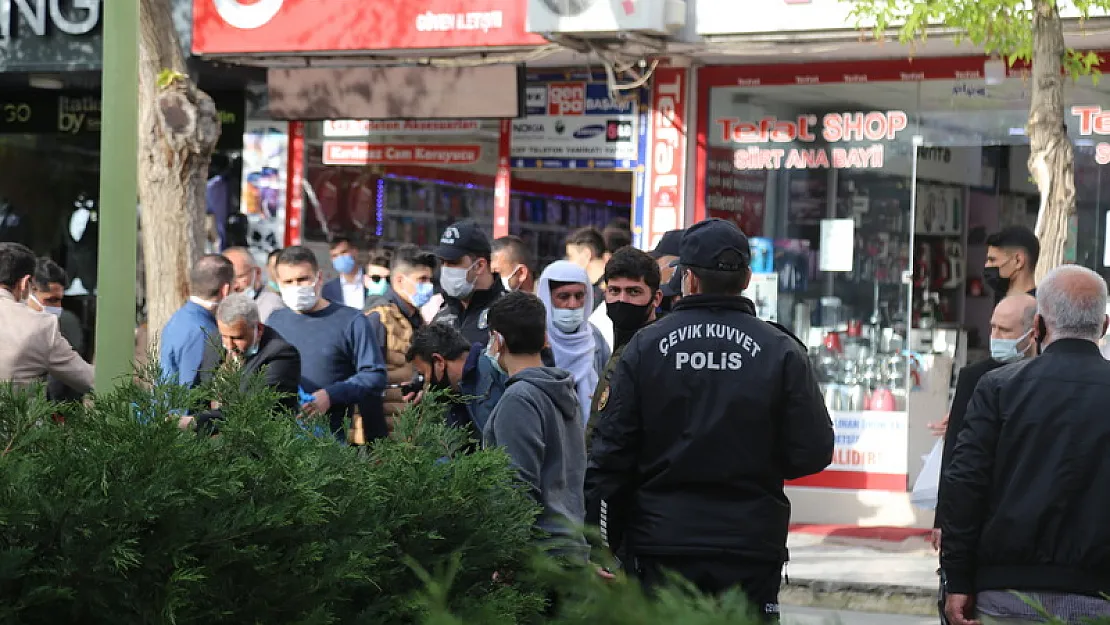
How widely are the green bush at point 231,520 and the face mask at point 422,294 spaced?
5898 mm

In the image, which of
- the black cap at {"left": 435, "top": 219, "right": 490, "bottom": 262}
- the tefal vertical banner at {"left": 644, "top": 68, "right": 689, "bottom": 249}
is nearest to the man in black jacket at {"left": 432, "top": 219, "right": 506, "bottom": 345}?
the black cap at {"left": 435, "top": 219, "right": 490, "bottom": 262}

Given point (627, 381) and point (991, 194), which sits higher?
point (991, 194)

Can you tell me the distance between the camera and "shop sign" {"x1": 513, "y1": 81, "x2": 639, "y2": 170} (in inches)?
524

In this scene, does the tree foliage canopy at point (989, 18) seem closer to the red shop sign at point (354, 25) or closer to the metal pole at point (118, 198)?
the red shop sign at point (354, 25)

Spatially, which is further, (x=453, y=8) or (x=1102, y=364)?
(x=453, y=8)

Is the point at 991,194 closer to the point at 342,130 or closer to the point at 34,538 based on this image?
the point at 342,130

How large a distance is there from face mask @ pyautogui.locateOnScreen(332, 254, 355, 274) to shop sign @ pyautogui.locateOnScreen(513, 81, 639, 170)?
170 cm

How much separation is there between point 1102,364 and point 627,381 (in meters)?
1.46

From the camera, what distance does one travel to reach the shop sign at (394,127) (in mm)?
14039

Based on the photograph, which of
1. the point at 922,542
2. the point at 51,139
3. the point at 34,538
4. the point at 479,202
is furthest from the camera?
the point at 51,139

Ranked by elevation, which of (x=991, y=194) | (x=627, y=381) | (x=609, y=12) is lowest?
(x=627, y=381)

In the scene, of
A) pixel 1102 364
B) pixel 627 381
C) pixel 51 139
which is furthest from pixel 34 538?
pixel 51 139

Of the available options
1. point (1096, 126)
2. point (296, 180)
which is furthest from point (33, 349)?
point (1096, 126)

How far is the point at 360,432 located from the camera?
8992 mm
